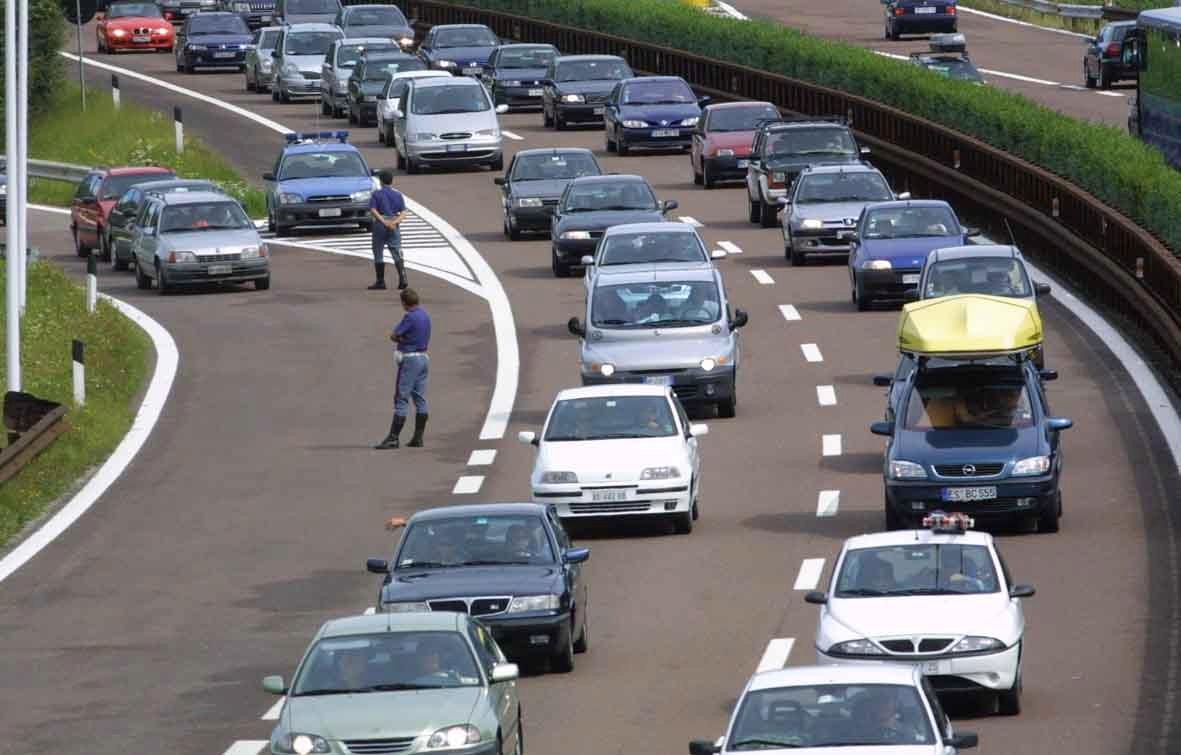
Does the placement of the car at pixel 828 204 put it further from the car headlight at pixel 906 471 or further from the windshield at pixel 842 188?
the car headlight at pixel 906 471

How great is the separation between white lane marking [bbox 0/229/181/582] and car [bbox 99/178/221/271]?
332cm

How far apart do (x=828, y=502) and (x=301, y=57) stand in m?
44.2

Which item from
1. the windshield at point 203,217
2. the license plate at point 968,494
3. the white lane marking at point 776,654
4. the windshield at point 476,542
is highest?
the windshield at point 476,542

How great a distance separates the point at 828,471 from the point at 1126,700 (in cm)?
1050

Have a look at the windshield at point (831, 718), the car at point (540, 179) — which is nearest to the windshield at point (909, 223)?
the car at point (540, 179)

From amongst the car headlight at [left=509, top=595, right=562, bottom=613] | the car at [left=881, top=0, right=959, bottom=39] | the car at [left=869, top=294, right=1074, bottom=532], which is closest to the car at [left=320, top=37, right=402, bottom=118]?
the car at [left=881, top=0, right=959, bottom=39]

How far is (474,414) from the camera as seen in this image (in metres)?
36.5

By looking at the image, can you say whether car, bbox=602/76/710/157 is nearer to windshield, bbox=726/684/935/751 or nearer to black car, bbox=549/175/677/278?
black car, bbox=549/175/677/278

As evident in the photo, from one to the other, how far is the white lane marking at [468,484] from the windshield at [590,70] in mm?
32544

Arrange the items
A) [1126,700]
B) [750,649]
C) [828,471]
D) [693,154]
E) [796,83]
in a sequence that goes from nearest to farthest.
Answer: [1126,700]
[750,649]
[828,471]
[693,154]
[796,83]

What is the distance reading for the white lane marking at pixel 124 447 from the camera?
30.4 meters

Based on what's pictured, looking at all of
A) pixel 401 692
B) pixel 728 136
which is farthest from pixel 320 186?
pixel 401 692

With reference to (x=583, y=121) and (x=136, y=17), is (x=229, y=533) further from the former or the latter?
(x=136, y=17)

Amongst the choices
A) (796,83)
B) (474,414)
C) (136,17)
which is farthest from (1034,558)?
(136,17)
